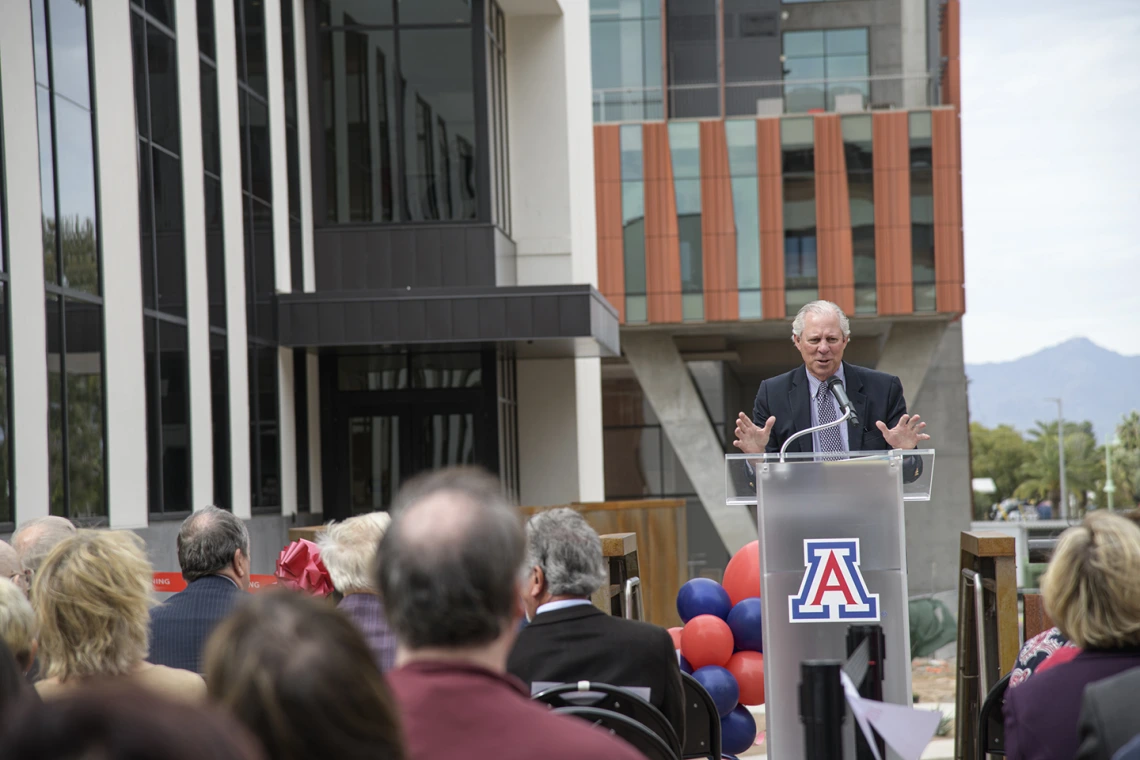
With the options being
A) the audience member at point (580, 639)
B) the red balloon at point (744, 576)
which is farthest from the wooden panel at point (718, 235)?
the audience member at point (580, 639)

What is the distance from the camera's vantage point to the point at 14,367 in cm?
1012

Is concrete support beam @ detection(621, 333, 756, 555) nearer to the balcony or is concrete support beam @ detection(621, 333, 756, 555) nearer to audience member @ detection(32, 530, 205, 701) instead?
the balcony

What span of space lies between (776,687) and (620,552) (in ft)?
5.25

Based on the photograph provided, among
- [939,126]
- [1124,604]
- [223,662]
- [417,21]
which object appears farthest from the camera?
[939,126]

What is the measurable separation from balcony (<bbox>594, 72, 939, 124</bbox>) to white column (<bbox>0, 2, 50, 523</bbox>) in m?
→ 22.8

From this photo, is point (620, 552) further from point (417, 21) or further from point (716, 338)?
point (716, 338)

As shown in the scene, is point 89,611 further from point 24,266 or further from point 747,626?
point 24,266

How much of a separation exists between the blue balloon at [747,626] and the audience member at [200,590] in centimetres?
364

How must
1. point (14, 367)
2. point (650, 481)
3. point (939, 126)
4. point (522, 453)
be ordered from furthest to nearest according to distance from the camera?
point (650, 481) < point (939, 126) < point (522, 453) < point (14, 367)

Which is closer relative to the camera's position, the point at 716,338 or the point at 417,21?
the point at 417,21

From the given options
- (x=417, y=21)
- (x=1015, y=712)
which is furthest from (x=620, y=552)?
(x=417, y=21)

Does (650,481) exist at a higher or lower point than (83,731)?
lower

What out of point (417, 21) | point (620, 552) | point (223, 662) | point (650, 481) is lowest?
point (650, 481)

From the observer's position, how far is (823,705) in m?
2.86
